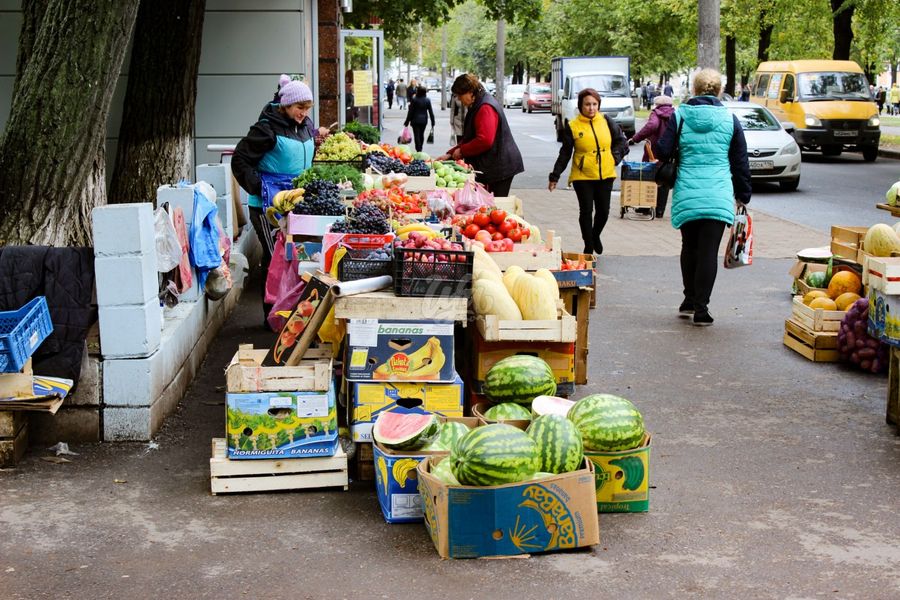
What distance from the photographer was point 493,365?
6.51 metres

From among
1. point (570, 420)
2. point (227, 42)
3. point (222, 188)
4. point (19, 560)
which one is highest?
point (227, 42)

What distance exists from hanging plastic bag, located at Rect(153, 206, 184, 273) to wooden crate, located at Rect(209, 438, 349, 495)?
1888 millimetres

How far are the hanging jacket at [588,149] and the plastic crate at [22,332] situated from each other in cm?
715

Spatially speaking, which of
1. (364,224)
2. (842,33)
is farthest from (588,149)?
(842,33)

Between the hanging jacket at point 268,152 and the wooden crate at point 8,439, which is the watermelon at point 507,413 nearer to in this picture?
the wooden crate at point 8,439

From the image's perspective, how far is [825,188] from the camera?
2241cm

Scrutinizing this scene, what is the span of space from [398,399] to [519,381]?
665mm

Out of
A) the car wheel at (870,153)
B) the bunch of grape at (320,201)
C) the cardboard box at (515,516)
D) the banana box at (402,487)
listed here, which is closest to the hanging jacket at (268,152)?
the bunch of grape at (320,201)

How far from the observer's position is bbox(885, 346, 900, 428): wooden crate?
6.81 meters

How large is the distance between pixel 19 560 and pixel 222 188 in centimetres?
581

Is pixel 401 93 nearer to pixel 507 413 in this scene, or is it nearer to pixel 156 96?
pixel 156 96

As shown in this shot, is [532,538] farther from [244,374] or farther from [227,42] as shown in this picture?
[227,42]

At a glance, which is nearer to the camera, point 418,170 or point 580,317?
point 580,317

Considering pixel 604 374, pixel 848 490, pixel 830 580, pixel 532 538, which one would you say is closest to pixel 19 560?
pixel 532 538
